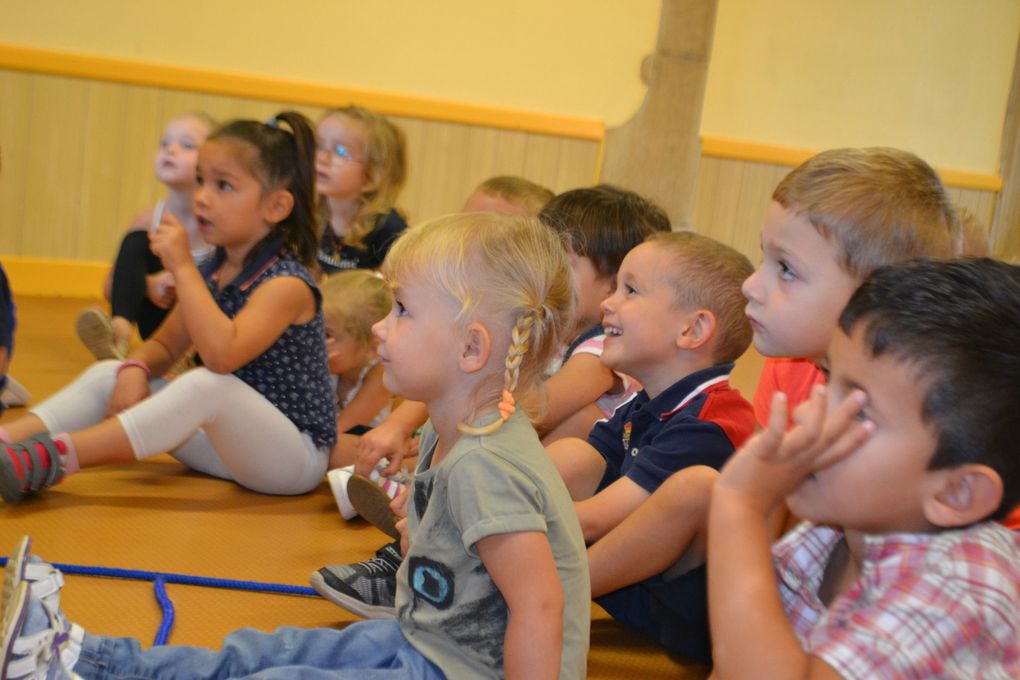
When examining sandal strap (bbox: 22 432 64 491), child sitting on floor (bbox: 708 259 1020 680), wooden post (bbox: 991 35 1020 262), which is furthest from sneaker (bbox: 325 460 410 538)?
wooden post (bbox: 991 35 1020 262)

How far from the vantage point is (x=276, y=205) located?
2.19 meters

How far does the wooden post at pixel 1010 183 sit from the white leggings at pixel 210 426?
14.9 ft

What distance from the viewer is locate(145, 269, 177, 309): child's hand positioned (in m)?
2.64

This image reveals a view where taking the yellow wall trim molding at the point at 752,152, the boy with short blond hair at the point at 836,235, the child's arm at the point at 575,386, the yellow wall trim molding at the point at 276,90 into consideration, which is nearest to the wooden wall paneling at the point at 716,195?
the yellow wall trim molding at the point at 752,152

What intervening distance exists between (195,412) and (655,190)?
342 centimetres

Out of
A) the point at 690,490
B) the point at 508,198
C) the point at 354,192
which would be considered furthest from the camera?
the point at 354,192

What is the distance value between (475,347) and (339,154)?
189 centimetres

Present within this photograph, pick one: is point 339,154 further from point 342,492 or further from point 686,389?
point 686,389

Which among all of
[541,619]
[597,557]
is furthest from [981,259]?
[597,557]

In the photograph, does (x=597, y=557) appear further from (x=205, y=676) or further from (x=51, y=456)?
(x=51, y=456)

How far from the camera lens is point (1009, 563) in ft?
2.91

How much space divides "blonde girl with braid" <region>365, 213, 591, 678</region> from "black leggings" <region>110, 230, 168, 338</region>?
1.77 meters

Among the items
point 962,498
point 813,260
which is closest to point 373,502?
point 813,260

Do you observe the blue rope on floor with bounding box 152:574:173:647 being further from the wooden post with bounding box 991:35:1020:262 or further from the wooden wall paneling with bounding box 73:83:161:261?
the wooden post with bounding box 991:35:1020:262
